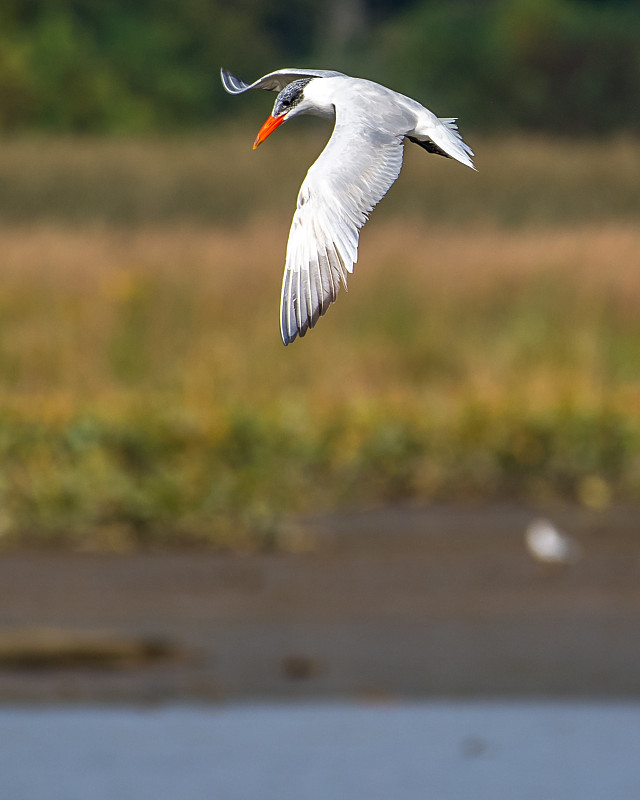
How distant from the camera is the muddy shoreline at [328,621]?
6.32 m

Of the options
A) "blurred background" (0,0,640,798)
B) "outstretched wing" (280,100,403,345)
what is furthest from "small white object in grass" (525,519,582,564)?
"outstretched wing" (280,100,403,345)

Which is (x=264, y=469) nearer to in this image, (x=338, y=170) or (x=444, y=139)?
(x=444, y=139)

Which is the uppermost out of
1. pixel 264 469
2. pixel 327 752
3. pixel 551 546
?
pixel 264 469

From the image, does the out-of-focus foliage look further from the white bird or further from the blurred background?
the white bird

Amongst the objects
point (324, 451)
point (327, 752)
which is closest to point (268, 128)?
point (327, 752)

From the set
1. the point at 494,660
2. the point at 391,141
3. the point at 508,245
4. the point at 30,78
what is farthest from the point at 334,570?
the point at 30,78

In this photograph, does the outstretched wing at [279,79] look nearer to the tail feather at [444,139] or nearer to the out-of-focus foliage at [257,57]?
the tail feather at [444,139]

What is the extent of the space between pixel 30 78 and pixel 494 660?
36.5 ft

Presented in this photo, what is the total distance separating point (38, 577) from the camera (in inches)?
269

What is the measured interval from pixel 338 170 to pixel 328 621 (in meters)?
5.44

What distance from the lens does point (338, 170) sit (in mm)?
1320

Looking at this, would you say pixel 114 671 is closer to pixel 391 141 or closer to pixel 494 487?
pixel 494 487

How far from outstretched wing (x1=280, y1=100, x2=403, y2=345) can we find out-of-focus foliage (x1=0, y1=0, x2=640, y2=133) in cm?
1243

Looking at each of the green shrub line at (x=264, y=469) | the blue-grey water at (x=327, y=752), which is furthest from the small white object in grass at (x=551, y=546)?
the blue-grey water at (x=327, y=752)
